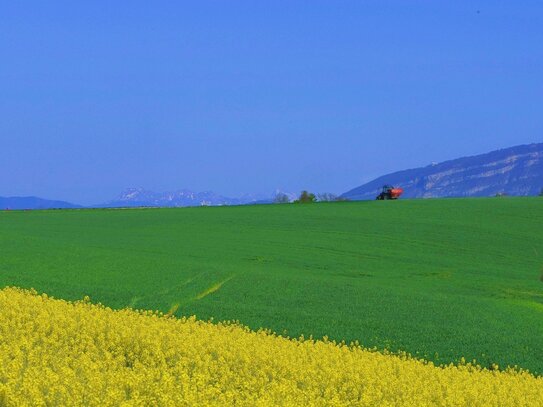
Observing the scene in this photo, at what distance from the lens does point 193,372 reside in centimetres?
958

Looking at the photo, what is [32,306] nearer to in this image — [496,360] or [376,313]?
[376,313]

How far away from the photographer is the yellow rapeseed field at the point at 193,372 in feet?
26.2

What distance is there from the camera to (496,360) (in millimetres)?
13781

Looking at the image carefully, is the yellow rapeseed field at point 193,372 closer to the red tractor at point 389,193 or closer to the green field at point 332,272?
the green field at point 332,272

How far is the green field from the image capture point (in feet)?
50.4

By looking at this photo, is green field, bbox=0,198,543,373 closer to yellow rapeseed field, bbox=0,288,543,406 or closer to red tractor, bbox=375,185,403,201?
yellow rapeseed field, bbox=0,288,543,406

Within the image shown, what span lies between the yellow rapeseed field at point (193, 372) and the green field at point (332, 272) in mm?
3150

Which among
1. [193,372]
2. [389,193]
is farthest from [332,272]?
[389,193]

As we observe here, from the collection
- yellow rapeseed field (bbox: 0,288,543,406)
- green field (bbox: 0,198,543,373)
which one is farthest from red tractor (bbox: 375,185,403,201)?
yellow rapeseed field (bbox: 0,288,543,406)

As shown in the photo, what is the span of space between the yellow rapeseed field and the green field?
315cm

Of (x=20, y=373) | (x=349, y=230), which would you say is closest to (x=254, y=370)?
(x=20, y=373)

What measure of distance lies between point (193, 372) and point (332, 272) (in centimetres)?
1423

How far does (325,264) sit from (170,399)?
17768 mm

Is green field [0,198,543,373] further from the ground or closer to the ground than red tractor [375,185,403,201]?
closer to the ground
